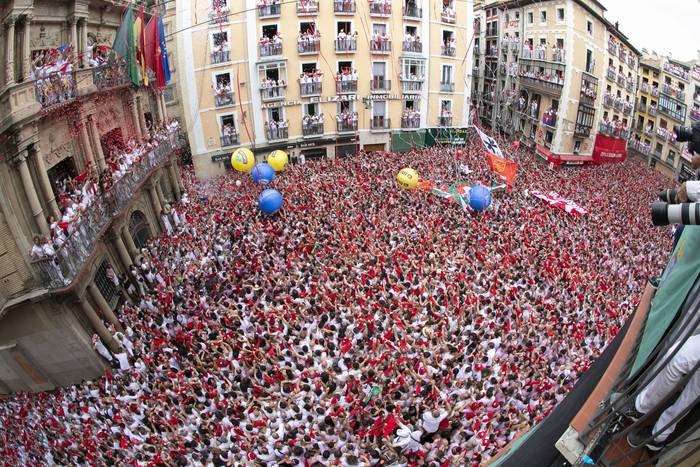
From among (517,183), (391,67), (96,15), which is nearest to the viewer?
(96,15)

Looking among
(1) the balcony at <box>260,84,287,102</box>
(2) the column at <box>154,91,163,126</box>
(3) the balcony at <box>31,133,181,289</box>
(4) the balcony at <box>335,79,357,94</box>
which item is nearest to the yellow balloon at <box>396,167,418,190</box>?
(4) the balcony at <box>335,79,357,94</box>

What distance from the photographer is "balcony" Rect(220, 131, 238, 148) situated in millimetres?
22547

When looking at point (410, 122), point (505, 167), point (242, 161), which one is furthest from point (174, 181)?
point (505, 167)

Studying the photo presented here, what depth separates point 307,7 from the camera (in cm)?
2202

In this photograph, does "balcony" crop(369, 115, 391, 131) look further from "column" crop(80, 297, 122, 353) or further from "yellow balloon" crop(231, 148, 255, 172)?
"column" crop(80, 297, 122, 353)

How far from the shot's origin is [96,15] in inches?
581

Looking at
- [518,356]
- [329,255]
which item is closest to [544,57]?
[329,255]

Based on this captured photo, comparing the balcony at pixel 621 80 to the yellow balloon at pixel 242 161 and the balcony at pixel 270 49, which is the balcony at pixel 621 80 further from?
the yellow balloon at pixel 242 161

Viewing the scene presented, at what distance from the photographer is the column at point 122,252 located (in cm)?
1388

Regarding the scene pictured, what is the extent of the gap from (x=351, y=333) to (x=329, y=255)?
12.3ft

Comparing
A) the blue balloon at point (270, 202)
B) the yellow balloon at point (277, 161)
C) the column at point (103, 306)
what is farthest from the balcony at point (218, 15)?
the column at point (103, 306)

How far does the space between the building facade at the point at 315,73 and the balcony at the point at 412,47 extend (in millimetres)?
63

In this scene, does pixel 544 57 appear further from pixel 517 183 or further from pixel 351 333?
pixel 351 333

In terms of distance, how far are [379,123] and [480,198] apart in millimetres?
11453
